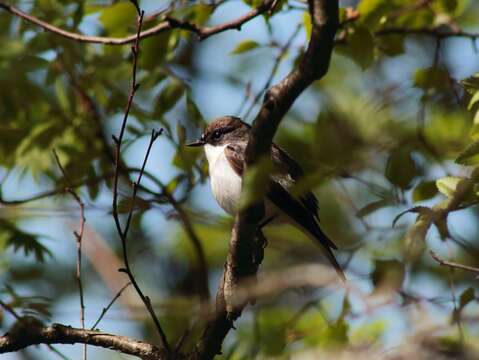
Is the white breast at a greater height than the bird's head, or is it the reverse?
the bird's head

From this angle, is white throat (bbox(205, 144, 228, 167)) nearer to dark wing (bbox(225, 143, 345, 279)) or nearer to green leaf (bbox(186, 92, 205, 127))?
dark wing (bbox(225, 143, 345, 279))

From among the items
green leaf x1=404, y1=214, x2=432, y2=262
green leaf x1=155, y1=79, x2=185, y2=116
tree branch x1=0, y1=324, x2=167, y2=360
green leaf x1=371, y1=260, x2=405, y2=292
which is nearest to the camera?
green leaf x1=404, y1=214, x2=432, y2=262

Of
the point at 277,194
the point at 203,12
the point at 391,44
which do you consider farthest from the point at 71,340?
the point at 391,44

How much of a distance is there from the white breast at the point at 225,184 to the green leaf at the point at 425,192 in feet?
4.89

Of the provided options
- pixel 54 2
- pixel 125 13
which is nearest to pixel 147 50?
pixel 125 13

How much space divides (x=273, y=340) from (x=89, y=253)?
142 inches

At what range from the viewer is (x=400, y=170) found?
388 cm

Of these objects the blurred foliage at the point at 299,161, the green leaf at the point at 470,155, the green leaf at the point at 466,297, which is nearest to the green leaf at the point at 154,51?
the blurred foliage at the point at 299,161

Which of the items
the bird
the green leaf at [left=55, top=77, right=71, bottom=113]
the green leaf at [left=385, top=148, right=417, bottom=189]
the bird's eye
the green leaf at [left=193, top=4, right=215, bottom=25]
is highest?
the green leaf at [left=55, top=77, right=71, bottom=113]

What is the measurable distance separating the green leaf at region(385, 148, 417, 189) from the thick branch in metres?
1.42

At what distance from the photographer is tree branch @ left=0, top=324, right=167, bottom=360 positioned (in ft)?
12.6

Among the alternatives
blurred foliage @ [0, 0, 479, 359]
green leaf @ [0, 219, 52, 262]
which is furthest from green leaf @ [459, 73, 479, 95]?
green leaf @ [0, 219, 52, 262]

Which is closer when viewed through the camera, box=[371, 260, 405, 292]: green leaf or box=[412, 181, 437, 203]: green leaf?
box=[371, 260, 405, 292]: green leaf

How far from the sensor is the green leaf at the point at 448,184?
3.57 metres
